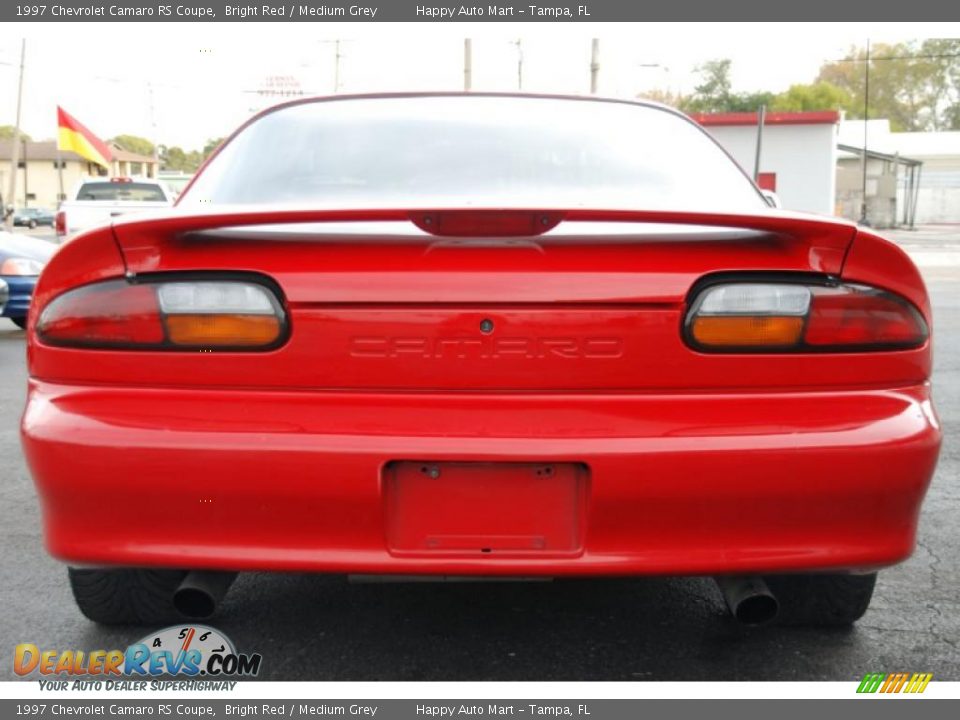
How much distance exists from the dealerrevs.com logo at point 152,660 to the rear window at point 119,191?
1522 cm

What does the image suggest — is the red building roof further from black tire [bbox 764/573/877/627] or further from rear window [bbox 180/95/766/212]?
black tire [bbox 764/573/877/627]

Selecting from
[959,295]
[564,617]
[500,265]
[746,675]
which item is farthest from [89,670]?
[959,295]

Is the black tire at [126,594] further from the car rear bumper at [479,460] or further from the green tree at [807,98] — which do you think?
the green tree at [807,98]

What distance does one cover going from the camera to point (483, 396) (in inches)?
83.4

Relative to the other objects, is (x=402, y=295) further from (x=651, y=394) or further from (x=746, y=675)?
(x=746, y=675)

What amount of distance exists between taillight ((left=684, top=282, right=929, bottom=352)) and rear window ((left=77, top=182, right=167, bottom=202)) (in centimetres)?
1601

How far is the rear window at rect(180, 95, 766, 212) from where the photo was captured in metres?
2.75

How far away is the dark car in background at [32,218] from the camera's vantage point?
52625 millimetres

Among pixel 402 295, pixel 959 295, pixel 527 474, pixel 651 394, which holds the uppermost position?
pixel 402 295

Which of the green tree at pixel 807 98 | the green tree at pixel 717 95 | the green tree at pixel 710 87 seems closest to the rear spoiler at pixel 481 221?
the green tree at pixel 717 95

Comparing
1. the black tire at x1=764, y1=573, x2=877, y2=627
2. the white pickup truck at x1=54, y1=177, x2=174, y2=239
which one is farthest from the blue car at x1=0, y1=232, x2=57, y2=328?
the black tire at x1=764, y1=573, x2=877, y2=627

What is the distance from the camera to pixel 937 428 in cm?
226
